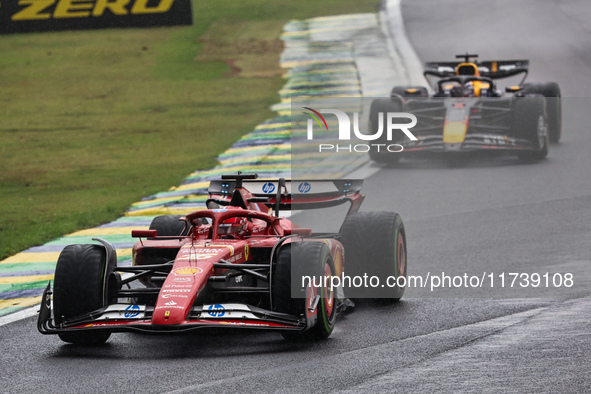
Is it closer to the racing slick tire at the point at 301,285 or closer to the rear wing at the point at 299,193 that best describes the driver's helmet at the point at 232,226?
the rear wing at the point at 299,193

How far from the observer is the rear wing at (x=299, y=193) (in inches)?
365

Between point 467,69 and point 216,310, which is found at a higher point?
point 216,310

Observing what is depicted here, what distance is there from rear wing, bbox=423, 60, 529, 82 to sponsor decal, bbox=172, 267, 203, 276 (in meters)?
12.2

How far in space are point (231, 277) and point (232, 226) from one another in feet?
2.78

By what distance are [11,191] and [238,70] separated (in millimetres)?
11491

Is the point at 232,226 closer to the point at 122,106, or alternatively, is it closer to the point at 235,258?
the point at 235,258

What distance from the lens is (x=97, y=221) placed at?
12945 millimetres

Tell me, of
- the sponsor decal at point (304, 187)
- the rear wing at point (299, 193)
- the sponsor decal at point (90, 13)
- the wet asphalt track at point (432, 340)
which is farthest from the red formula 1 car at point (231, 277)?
the sponsor decal at point (90, 13)

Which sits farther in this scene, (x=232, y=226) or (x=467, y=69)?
(x=467, y=69)

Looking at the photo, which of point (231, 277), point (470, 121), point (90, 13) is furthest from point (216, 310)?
point (90, 13)

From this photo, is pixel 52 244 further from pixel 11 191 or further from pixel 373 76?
pixel 373 76

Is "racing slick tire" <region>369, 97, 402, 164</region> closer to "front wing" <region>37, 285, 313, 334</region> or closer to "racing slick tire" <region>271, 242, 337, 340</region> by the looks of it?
"racing slick tire" <region>271, 242, 337, 340</region>

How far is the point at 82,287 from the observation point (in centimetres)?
736

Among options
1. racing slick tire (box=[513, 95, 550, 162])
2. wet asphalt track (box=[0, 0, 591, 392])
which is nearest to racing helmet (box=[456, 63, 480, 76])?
racing slick tire (box=[513, 95, 550, 162])
